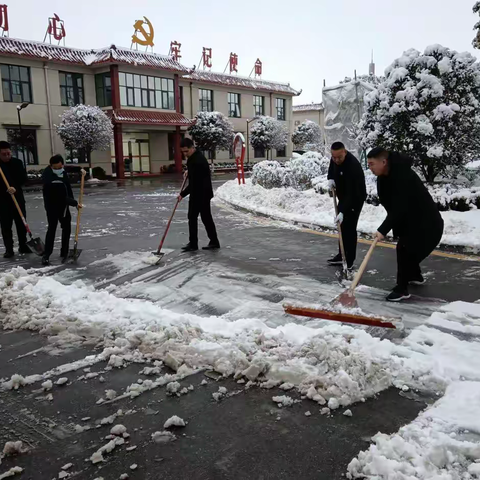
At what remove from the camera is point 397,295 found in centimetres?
505

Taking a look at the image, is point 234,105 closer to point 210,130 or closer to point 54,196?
point 210,130

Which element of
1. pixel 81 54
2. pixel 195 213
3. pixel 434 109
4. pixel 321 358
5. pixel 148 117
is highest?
pixel 81 54

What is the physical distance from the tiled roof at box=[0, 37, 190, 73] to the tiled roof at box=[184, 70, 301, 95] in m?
3.66

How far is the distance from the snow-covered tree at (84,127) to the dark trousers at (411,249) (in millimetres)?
24424

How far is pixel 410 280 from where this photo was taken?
5.67 meters

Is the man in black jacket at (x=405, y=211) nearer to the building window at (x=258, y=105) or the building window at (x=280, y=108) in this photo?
the building window at (x=258, y=105)

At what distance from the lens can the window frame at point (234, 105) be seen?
42.1 metres

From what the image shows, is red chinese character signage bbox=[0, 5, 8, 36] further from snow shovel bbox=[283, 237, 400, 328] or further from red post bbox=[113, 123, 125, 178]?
snow shovel bbox=[283, 237, 400, 328]

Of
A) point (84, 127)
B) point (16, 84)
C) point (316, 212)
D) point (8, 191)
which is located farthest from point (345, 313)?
point (16, 84)

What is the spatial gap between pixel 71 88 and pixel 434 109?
26.0 metres

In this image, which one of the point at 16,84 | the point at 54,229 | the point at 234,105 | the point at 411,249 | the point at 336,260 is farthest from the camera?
the point at 234,105

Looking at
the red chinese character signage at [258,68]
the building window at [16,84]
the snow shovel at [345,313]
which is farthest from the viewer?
the red chinese character signage at [258,68]

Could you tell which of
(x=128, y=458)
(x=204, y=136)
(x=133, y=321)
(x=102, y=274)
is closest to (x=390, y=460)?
(x=128, y=458)

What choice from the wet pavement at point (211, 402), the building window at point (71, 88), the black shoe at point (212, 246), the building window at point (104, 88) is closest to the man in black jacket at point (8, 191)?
the wet pavement at point (211, 402)
